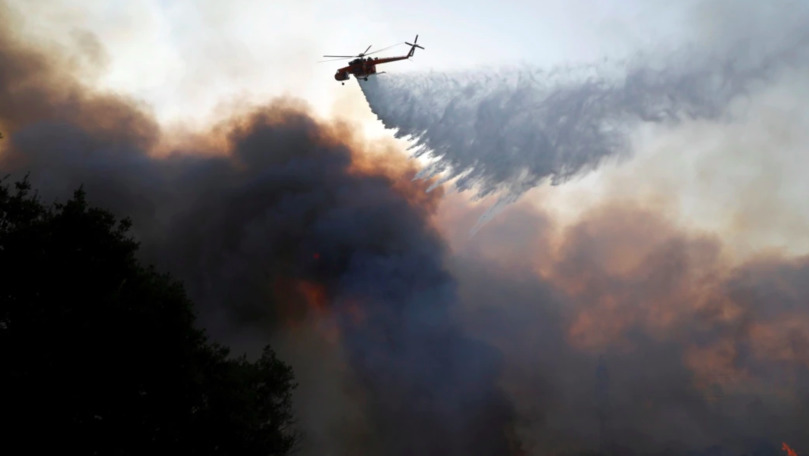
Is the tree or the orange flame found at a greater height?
the orange flame

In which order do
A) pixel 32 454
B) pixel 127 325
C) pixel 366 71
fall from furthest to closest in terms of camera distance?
pixel 366 71
pixel 127 325
pixel 32 454

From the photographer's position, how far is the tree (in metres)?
24.7

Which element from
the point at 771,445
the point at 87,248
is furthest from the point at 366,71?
the point at 771,445

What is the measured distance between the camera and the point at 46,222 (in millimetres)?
28172

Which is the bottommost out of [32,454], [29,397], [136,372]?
[32,454]

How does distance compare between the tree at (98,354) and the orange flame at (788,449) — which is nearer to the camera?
the tree at (98,354)

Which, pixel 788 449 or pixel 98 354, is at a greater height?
pixel 788 449

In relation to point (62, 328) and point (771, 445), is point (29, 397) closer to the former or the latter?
point (62, 328)

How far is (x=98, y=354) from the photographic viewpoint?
2677 cm

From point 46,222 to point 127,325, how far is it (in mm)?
7155

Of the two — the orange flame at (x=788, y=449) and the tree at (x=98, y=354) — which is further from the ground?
the orange flame at (x=788, y=449)

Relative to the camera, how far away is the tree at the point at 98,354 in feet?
80.9

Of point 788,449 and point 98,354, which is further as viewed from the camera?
point 788,449

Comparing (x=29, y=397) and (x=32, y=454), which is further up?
(x=29, y=397)
